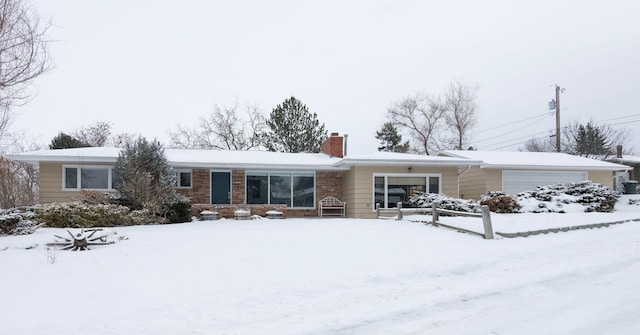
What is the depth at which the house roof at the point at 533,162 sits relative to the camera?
20.4 m

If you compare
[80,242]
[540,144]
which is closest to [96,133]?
[80,242]

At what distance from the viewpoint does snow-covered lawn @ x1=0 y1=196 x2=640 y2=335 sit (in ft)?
15.3

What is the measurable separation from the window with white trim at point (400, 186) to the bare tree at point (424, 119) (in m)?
22.5

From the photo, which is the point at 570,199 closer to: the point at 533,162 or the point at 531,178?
the point at 531,178

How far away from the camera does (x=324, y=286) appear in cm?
618

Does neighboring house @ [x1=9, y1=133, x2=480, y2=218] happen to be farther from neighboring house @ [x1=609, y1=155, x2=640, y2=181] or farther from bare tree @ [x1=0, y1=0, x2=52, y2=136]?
neighboring house @ [x1=609, y1=155, x2=640, y2=181]

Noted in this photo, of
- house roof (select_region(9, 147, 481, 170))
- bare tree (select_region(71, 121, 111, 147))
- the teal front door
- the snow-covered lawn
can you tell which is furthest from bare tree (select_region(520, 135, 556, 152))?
bare tree (select_region(71, 121, 111, 147))

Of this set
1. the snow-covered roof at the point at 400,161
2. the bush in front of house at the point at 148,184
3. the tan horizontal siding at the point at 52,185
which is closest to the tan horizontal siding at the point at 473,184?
the snow-covered roof at the point at 400,161

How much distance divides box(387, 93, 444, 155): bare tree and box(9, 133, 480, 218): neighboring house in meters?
21.7

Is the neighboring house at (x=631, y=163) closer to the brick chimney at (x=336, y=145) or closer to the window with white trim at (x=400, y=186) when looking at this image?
the window with white trim at (x=400, y=186)

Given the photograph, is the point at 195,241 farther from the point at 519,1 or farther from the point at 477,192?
the point at 477,192

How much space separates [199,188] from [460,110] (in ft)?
94.2

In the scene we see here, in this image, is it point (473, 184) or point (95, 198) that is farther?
point (473, 184)

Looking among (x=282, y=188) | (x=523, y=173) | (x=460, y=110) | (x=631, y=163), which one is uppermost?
(x=460, y=110)
